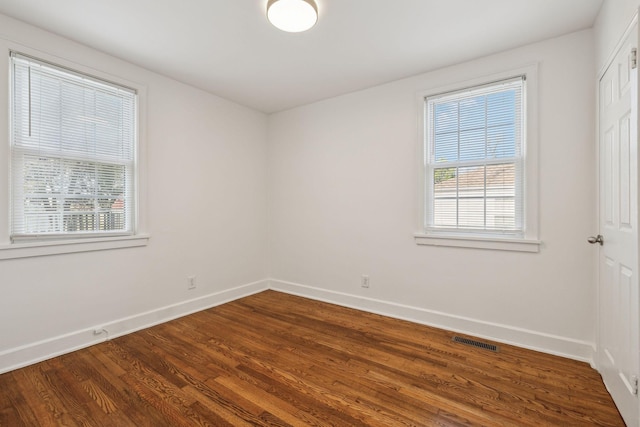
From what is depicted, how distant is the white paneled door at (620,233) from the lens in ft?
5.09

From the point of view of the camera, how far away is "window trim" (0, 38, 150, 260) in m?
2.23

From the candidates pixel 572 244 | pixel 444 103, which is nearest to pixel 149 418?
pixel 572 244

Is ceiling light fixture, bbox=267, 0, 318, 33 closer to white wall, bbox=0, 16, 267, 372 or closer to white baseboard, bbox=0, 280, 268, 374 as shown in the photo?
white wall, bbox=0, 16, 267, 372

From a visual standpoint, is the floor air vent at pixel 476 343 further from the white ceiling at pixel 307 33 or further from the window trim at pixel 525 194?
the white ceiling at pixel 307 33

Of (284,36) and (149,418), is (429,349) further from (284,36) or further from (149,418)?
(284,36)

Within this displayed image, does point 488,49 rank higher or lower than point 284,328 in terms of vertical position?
higher

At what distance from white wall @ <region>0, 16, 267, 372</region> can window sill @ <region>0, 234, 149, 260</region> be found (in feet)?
0.17

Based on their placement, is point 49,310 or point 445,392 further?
point 49,310

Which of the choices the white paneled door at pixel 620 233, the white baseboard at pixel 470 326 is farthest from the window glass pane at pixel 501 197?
the white baseboard at pixel 470 326

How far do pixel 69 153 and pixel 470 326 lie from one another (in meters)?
3.92

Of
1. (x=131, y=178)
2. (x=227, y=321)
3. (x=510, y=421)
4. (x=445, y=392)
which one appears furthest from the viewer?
(x=227, y=321)

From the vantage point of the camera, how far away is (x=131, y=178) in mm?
3004

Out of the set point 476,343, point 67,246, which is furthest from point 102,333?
point 476,343

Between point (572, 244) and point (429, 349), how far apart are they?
1.45m
